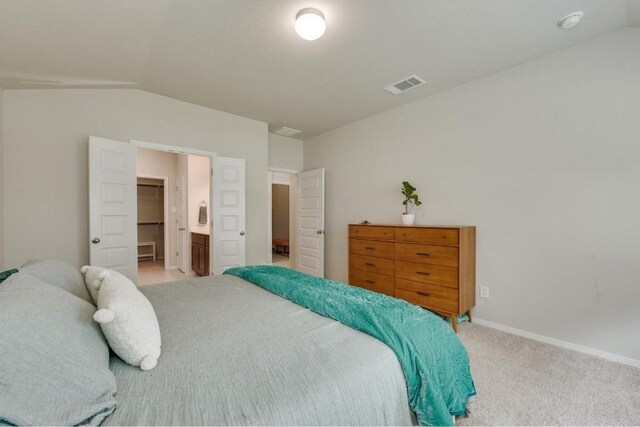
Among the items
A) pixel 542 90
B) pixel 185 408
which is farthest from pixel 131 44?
pixel 542 90

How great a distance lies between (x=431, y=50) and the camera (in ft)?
8.28

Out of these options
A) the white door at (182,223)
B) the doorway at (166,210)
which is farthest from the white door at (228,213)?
the white door at (182,223)

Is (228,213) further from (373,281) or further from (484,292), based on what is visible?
(484,292)

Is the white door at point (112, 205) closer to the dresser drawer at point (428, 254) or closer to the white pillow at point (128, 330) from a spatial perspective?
the white pillow at point (128, 330)

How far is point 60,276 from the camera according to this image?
59.0 inches

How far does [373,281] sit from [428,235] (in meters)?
0.94

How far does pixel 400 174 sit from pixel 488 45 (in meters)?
1.69

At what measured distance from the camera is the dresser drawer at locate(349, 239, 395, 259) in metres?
3.31

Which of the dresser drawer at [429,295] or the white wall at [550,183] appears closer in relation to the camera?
the white wall at [550,183]

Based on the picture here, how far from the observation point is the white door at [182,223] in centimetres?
557

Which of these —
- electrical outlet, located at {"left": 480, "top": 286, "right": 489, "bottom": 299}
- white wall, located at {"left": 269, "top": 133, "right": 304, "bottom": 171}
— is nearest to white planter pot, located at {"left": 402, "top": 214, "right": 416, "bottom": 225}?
electrical outlet, located at {"left": 480, "top": 286, "right": 489, "bottom": 299}

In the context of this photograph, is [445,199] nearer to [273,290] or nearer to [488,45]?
[488,45]

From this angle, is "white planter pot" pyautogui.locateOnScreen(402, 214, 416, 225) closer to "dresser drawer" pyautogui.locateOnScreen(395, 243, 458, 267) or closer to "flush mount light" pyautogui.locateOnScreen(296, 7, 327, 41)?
"dresser drawer" pyautogui.locateOnScreen(395, 243, 458, 267)

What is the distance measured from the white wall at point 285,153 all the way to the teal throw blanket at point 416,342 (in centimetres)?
355
